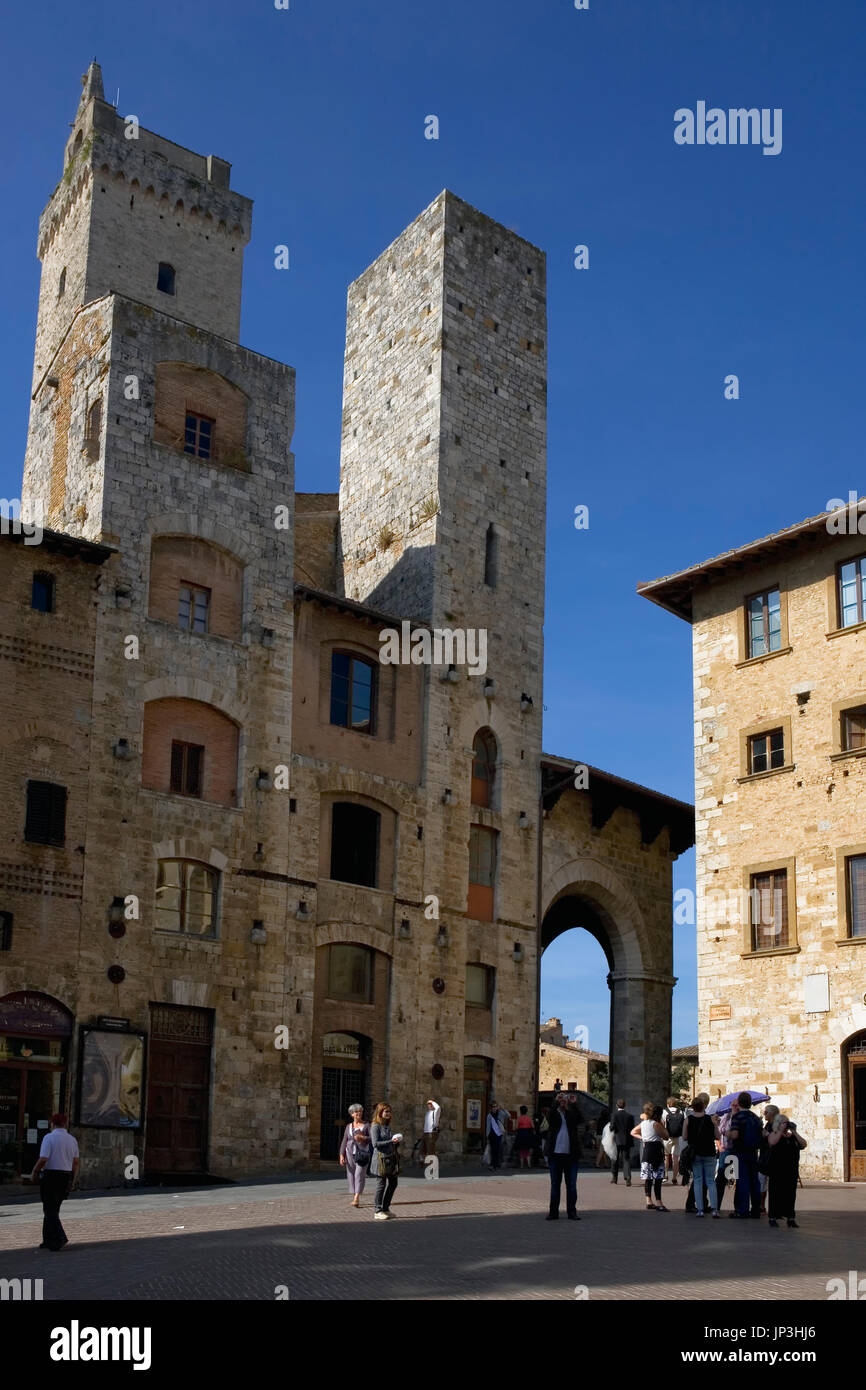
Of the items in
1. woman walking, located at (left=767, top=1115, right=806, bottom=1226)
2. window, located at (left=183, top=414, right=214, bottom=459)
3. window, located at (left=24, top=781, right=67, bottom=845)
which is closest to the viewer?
woman walking, located at (left=767, top=1115, right=806, bottom=1226)

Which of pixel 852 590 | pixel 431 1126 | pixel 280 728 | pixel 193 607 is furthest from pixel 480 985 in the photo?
pixel 852 590

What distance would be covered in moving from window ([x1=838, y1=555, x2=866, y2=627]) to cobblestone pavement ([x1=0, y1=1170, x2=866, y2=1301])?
12.4m

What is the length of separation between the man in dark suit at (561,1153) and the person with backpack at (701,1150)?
5.46ft

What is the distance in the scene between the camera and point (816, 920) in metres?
31.0

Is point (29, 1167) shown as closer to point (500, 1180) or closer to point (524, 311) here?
point (500, 1180)

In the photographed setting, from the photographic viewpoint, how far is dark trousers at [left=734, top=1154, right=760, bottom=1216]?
66.7 ft

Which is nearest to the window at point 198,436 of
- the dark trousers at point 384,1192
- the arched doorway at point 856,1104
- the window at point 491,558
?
the window at point 491,558

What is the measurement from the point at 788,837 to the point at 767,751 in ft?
6.68

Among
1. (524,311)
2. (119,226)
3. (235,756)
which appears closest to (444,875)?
(235,756)

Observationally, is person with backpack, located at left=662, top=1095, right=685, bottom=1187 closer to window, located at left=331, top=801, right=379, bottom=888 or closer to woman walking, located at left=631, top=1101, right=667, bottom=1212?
woman walking, located at left=631, top=1101, right=667, bottom=1212

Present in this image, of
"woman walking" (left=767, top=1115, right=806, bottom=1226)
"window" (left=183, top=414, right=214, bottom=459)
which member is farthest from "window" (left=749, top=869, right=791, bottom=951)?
"window" (left=183, top=414, right=214, bottom=459)

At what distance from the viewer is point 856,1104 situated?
2978 cm

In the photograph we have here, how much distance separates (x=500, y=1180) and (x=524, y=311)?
73.3 feet

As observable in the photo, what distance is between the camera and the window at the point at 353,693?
3397 cm
